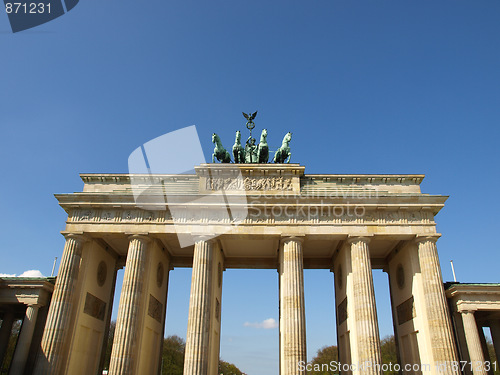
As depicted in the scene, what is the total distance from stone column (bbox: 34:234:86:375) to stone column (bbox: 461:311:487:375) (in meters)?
24.0

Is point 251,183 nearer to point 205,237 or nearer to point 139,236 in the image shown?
point 205,237

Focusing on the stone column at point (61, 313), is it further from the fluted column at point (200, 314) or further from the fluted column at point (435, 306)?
the fluted column at point (435, 306)

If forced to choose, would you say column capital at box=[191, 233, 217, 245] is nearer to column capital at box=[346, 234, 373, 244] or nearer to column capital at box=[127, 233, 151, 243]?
column capital at box=[127, 233, 151, 243]

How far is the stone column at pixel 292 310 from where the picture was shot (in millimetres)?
21594

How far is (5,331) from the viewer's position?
2691 centimetres

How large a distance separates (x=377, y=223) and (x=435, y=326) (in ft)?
22.4

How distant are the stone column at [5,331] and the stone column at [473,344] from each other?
99.3 ft

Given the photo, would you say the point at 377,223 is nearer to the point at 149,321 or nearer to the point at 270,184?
the point at 270,184

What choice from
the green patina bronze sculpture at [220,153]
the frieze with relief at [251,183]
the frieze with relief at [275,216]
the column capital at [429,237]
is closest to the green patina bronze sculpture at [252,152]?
the green patina bronze sculpture at [220,153]

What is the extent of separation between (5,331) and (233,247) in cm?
1716

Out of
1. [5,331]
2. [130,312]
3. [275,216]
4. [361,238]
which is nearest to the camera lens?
[130,312]

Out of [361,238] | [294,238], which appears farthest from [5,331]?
[361,238]

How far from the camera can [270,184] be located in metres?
26.5

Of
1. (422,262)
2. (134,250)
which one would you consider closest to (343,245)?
(422,262)
